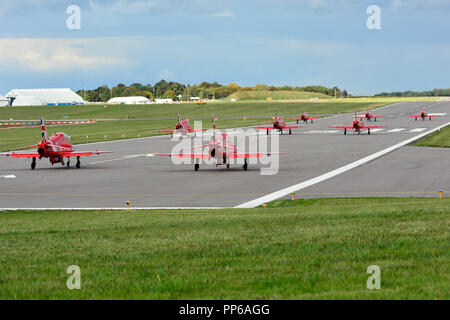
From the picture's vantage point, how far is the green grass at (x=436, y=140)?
5616cm

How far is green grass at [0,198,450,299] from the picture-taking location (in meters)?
9.21

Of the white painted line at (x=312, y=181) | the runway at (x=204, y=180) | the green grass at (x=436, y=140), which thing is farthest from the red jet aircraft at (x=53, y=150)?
the green grass at (x=436, y=140)

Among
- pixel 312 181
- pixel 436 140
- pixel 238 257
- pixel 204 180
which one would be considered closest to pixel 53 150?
pixel 204 180

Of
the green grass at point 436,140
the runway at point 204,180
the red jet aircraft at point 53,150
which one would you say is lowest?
the runway at point 204,180

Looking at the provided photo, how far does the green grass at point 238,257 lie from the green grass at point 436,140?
130 ft

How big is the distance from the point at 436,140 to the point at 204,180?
3329 centimetres

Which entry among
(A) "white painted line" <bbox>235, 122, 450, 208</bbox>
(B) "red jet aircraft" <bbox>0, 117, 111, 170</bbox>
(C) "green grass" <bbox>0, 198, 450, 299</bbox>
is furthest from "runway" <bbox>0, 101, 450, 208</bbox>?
(C) "green grass" <bbox>0, 198, 450, 299</bbox>

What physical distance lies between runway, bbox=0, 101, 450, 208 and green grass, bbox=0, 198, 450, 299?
9.74 meters

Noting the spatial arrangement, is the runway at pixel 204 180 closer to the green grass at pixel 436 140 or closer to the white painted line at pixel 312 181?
the white painted line at pixel 312 181

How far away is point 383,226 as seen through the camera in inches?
591

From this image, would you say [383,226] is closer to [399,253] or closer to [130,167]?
[399,253]

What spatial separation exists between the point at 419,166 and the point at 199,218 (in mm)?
24353

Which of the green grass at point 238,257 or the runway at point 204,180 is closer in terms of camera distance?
the green grass at point 238,257
